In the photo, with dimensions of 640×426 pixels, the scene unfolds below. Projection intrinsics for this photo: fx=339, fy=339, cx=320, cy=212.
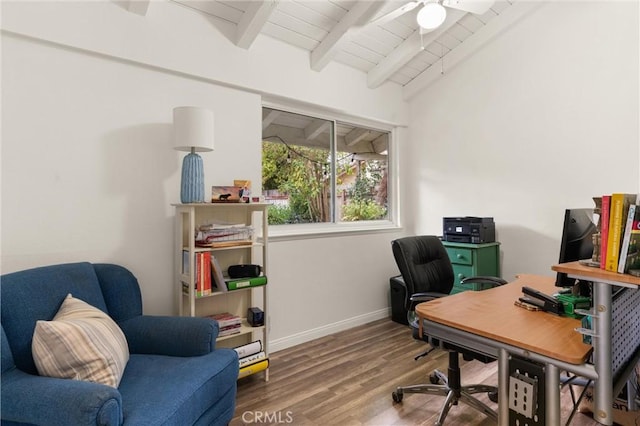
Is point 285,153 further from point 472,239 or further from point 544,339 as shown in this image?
point 544,339

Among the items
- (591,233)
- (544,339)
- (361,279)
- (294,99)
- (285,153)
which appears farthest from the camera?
(361,279)

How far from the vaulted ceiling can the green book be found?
70.6 inches

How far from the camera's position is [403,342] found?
3.08 m

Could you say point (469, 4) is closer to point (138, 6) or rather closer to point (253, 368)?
point (138, 6)

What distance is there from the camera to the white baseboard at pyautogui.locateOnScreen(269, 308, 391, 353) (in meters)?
2.94

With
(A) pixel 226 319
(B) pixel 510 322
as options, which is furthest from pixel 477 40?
(A) pixel 226 319

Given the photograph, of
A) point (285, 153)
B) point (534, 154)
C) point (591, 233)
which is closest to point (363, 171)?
point (285, 153)

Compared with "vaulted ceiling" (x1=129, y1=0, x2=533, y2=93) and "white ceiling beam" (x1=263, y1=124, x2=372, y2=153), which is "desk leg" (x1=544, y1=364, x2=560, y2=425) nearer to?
"vaulted ceiling" (x1=129, y1=0, x2=533, y2=93)

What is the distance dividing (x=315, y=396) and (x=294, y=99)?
7.70ft

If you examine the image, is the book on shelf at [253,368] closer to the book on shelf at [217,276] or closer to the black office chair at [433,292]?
the book on shelf at [217,276]

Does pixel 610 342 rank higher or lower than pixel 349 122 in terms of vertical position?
lower

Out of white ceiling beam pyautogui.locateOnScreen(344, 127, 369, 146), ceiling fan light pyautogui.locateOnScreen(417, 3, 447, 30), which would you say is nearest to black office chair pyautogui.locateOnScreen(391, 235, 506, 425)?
ceiling fan light pyautogui.locateOnScreen(417, 3, 447, 30)

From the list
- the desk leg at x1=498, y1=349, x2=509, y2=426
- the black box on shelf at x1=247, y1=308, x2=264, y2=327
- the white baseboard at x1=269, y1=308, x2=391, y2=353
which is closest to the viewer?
the desk leg at x1=498, y1=349, x2=509, y2=426

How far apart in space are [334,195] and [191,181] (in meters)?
1.70
